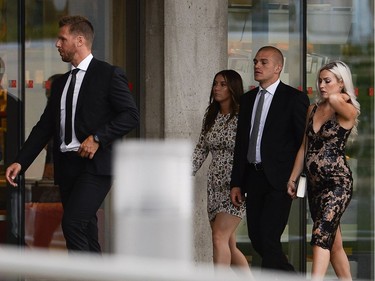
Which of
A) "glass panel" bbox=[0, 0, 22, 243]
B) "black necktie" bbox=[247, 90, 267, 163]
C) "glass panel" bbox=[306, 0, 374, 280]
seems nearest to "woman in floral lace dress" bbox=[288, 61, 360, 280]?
"black necktie" bbox=[247, 90, 267, 163]

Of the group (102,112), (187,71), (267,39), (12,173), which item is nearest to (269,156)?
(102,112)

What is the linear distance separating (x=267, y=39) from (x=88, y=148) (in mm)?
4272

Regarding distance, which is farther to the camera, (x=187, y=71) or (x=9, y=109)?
(x=187, y=71)

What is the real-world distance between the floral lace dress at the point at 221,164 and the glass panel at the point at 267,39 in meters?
2.10

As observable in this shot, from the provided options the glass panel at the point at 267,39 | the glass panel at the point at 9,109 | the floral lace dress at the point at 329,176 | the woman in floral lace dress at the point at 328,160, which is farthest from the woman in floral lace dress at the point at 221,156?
the glass panel at the point at 267,39

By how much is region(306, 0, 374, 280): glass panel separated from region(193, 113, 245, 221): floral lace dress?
8.11 ft

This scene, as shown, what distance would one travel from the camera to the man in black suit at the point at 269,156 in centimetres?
793

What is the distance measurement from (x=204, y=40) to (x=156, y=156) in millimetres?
7926

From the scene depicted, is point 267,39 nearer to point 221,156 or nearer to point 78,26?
point 221,156

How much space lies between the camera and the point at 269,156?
7.96 metres

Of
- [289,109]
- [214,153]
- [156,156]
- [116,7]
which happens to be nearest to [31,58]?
[116,7]

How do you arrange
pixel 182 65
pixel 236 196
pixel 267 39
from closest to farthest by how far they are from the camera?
pixel 236 196 → pixel 182 65 → pixel 267 39

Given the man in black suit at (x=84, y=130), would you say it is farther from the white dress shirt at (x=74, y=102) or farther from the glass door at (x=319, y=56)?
the glass door at (x=319, y=56)

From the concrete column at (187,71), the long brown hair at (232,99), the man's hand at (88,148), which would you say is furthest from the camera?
the concrete column at (187,71)
